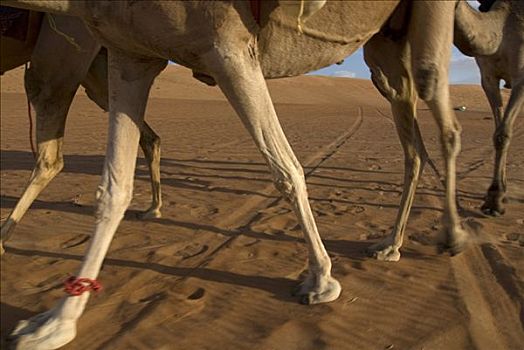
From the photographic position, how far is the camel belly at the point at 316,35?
9.64 ft

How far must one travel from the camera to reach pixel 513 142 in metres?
12.6

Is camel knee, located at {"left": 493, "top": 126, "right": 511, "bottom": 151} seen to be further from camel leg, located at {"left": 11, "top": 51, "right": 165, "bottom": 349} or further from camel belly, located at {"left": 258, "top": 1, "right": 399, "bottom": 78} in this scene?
camel leg, located at {"left": 11, "top": 51, "right": 165, "bottom": 349}

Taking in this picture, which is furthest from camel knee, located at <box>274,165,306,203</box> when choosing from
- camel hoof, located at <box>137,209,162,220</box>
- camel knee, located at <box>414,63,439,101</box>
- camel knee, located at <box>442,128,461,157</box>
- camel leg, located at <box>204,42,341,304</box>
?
camel hoof, located at <box>137,209,162,220</box>

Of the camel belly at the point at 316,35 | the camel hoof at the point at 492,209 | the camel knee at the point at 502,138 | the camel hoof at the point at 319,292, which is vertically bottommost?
the camel hoof at the point at 492,209

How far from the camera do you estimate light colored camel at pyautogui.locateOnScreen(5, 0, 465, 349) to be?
259cm

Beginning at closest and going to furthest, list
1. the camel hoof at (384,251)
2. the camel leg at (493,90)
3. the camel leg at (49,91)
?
the camel hoof at (384,251)
the camel leg at (49,91)
the camel leg at (493,90)

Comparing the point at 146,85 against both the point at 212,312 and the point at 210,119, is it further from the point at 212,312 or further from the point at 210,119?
the point at 210,119

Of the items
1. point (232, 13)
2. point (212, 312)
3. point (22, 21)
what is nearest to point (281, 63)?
point (232, 13)

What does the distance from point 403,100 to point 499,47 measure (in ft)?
6.13

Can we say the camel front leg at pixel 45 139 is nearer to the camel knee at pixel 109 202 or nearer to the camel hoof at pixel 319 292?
the camel knee at pixel 109 202

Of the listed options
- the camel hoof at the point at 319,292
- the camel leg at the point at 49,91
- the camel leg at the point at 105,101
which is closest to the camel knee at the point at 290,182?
the camel hoof at the point at 319,292

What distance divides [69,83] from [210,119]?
17337mm

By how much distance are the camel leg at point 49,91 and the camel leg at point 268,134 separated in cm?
188

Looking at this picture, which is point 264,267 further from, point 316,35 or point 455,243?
point 316,35
